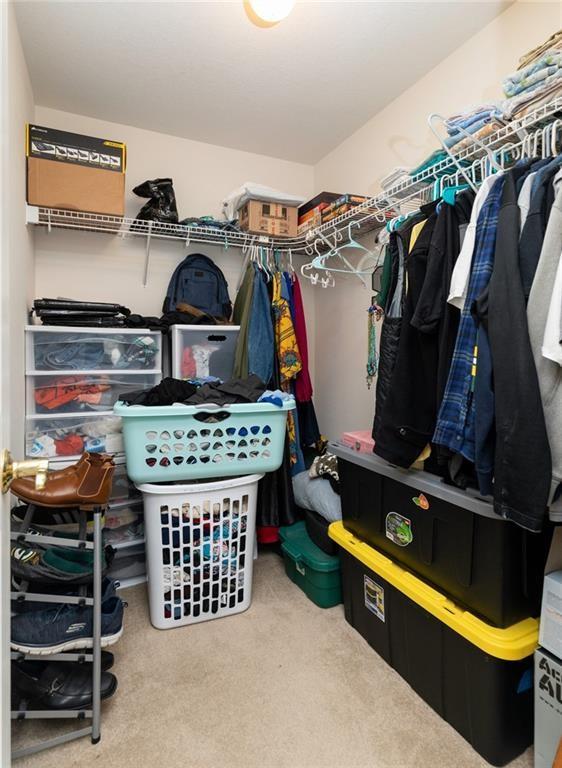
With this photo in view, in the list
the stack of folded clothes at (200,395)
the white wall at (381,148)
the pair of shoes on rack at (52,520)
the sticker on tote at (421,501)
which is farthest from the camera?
the stack of folded clothes at (200,395)

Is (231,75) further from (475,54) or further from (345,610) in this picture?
(345,610)

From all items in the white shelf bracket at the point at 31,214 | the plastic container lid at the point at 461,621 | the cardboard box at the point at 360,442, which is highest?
the white shelf bracket at the point at 31,214

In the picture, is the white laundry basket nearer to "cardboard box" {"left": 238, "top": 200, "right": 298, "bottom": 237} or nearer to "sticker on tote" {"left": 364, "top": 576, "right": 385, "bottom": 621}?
"sticker on tote" {"left": 364, "top": 576, "right": 385, "bottom": 621}

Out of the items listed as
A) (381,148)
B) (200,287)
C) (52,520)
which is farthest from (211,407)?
(381,148)

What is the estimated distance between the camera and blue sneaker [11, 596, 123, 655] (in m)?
1.17

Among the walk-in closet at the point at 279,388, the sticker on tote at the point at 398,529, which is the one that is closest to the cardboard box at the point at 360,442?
the walk-in closet at the point at 279,388

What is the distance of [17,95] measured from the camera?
1.66 meters

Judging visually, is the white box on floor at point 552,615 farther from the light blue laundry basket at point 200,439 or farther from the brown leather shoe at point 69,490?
the brown leather shoe at point 69,490

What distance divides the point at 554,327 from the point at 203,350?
1.71 meters

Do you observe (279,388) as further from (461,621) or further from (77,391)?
→ (461,621)

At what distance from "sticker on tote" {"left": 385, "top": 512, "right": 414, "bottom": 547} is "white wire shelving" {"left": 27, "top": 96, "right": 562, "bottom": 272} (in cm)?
118

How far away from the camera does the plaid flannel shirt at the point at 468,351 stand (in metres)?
1.05

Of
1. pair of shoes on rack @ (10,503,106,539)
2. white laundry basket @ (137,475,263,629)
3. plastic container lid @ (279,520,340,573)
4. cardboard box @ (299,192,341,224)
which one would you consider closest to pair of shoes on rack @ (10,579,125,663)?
pair of shoes on rack @ (10,503,106,539)

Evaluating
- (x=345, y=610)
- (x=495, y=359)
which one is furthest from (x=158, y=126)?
(x=345, y=610)
